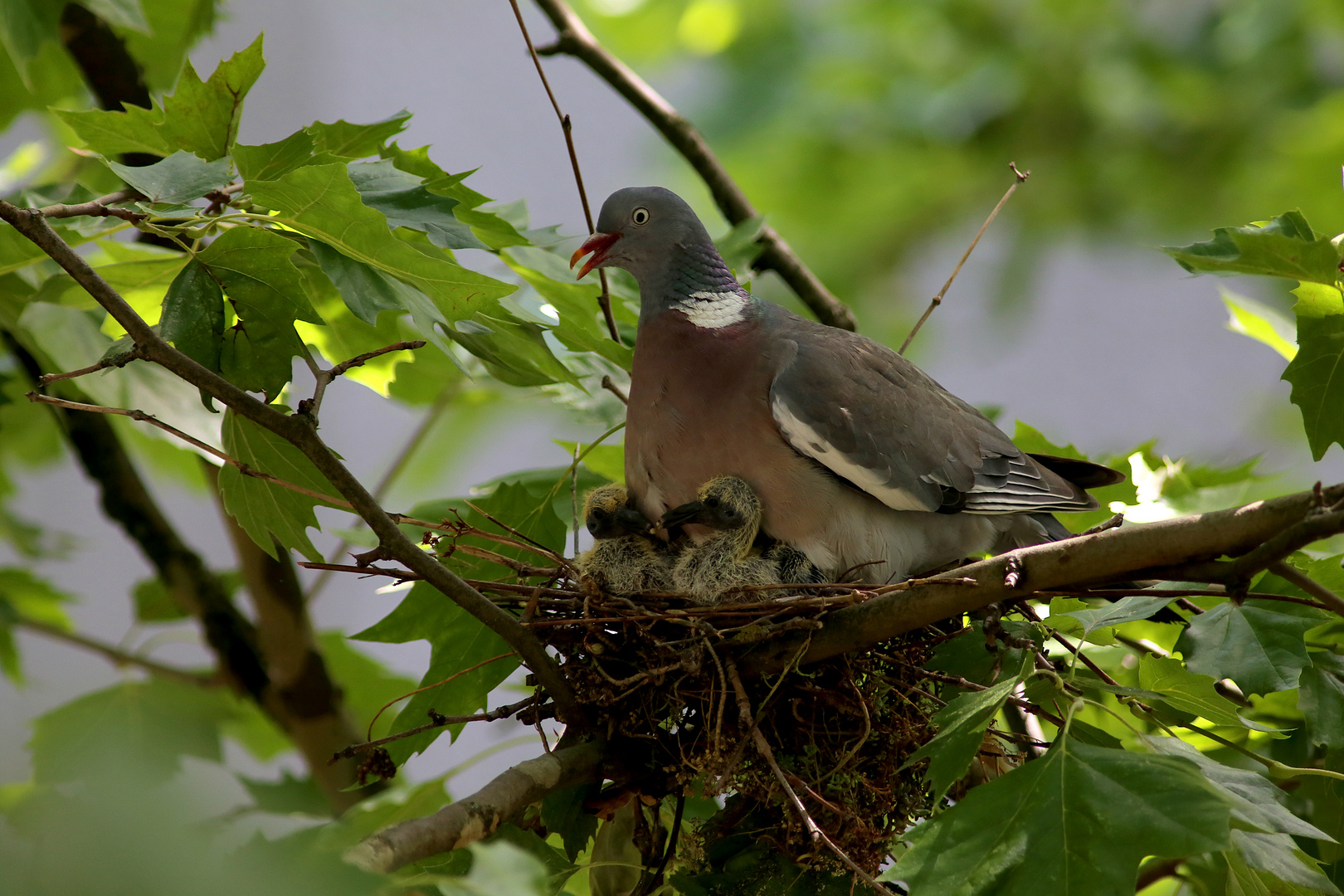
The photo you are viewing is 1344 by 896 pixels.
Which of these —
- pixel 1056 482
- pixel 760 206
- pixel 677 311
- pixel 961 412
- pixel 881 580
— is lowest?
pixel 881 580

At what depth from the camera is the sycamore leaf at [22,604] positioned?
2252mm

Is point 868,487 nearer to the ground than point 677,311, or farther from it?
nearer to the ground

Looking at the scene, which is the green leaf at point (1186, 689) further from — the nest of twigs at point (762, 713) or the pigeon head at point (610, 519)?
the pigeon head at point (610, 519)

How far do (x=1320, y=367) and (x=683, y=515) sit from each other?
0.86 metres

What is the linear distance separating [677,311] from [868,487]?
0.43m

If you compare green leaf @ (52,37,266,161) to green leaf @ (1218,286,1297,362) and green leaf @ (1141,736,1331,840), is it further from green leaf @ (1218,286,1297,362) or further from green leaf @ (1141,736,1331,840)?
green leaf @ (1218,286,1297,362)

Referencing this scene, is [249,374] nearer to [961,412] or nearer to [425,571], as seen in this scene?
[425,571]

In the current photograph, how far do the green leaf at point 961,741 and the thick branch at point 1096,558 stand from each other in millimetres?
97

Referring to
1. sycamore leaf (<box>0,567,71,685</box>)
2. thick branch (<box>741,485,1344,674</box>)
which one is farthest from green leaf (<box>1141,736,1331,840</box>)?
sycamore leaf (<box>0,567,71,685</box>)

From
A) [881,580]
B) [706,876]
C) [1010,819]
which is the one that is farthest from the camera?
→ [881,580]

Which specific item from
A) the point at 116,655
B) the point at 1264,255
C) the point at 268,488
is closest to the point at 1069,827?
the point at 1264,255

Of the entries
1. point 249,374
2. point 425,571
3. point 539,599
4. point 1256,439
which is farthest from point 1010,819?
point 1256,439

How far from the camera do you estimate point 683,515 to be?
5.48 feet

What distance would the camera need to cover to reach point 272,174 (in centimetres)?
130
